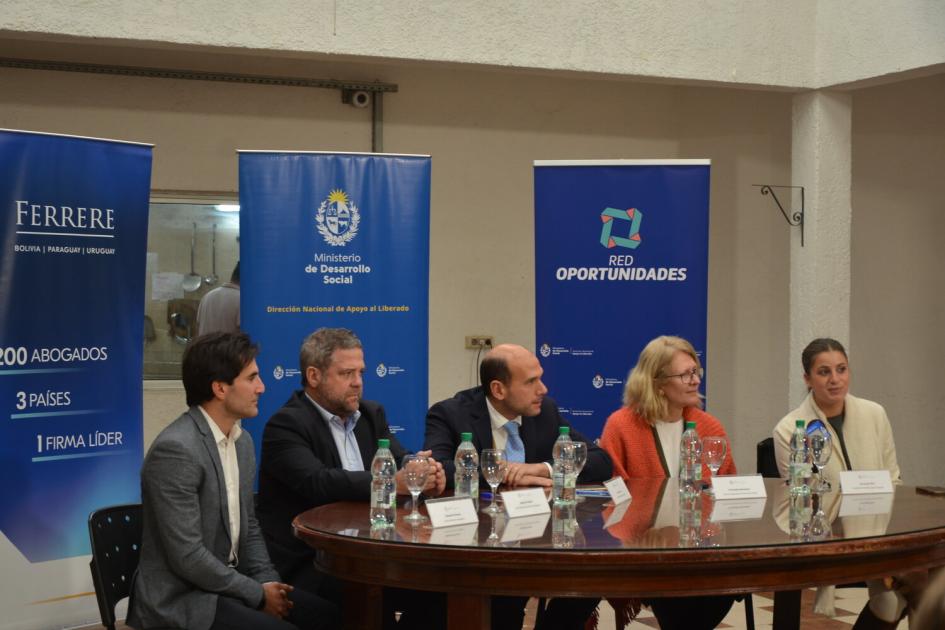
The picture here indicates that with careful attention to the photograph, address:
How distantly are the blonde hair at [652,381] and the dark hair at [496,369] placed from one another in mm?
562

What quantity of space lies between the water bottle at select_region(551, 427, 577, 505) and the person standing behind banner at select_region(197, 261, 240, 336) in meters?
3.24

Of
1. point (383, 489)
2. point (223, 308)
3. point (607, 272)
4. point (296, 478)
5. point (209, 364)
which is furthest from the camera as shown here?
point (223, 308)

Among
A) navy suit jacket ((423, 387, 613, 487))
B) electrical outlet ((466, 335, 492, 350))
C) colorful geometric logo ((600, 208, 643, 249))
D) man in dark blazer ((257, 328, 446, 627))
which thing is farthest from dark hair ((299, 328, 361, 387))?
electrical outlet ((466, 335, 492, 350))

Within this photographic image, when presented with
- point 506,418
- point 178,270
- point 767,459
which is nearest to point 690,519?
point 506,418

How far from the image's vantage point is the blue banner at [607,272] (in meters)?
5.67

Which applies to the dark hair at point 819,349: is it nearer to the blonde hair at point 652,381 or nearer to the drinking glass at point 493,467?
the blonde hair at point 652,381

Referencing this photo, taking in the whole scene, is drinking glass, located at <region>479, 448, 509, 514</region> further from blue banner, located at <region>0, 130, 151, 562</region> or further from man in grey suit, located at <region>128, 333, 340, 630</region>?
blue banner, located at <region>0, 130, 151, 562</region>

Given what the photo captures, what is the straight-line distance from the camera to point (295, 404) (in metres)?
3.73

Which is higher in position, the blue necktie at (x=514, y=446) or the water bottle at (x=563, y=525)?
the blue necktie at (x=514, y=446)

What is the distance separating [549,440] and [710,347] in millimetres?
4355

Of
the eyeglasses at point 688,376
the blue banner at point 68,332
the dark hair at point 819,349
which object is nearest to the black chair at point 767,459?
the dark hair at point 819,349

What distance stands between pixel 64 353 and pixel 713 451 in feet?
8.55

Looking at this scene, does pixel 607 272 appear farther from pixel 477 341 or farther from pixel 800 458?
pixel 477 341

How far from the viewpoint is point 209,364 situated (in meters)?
3.26
